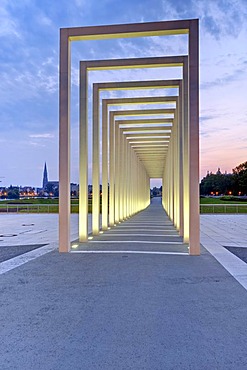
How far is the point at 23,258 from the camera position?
6.23 meters

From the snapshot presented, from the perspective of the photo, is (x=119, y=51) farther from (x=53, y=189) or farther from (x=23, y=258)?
(x=53, y=189)

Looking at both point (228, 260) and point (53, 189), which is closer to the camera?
point (228, 260)

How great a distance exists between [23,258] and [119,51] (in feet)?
31.0

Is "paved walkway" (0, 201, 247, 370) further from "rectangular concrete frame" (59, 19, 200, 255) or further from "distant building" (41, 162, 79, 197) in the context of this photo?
"distant building" (41, 162, 79, 197)

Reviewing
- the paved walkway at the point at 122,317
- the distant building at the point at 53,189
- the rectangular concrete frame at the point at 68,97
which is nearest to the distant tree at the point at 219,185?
the distant building at the point at 53,189

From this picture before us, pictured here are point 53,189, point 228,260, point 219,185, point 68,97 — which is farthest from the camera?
point 53,189

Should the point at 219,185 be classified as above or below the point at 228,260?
above

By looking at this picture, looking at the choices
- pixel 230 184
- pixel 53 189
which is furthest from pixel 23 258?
→ pixel 53 189

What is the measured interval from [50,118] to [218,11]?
64.2ft

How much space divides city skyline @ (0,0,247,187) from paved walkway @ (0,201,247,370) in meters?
7.71

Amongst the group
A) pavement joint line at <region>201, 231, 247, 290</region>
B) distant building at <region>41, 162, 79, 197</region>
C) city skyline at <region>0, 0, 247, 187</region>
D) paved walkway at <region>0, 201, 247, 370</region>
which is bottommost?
pavement joint line at <region>201, 231, 247, 290</region>

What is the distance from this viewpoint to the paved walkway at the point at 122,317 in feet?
7.72

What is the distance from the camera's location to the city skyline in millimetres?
9734

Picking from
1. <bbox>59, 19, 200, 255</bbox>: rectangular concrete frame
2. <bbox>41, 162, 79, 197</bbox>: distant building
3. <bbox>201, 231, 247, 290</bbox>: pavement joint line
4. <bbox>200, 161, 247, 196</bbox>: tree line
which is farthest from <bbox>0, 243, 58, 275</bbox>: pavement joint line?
<bbox>200, 161, 247, 196</bbox>: tree line
